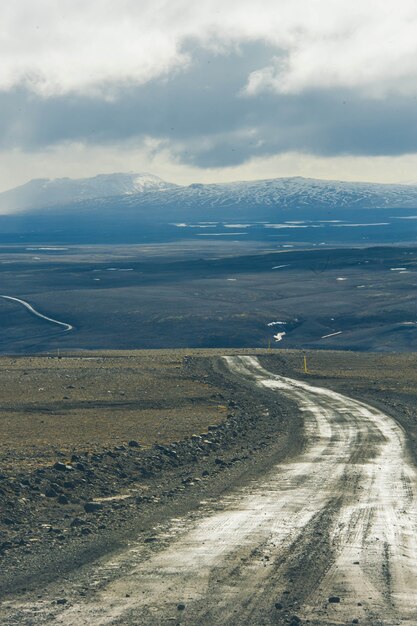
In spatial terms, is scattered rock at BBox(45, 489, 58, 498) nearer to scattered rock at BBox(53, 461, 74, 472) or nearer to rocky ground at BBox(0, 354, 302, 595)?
rocky ground at BBox(0, 354, 302, 595)

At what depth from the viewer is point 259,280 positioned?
182875 mm

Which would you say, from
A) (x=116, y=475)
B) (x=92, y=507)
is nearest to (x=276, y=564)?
(x=92, y=507)

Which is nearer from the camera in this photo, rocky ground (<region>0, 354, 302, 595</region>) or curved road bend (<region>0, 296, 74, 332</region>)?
rocky ground (<region>0, 354, 302, 595</region>)

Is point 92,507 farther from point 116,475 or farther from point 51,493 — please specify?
point 116,475

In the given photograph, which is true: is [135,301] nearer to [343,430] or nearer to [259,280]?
[259,280]

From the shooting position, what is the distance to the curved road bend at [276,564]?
12.2 meters

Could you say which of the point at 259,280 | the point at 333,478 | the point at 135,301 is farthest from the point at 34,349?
the point at 333,478

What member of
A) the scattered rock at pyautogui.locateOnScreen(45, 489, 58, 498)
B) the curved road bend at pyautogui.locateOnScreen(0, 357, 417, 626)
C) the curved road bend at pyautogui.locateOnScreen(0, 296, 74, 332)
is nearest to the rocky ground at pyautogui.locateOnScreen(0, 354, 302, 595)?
the scattered rock at pyautogui.locateOnScreen(45, 489, 58, 498)

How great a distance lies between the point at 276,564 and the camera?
14.4m

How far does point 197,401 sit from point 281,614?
29334mm

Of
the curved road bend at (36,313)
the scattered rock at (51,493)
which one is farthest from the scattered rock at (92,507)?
the curved road bend at (36,313)

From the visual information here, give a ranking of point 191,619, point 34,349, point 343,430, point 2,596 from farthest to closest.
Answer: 1. point 34,349
2. point 343,430
3. point 2,596
4. point 191,619

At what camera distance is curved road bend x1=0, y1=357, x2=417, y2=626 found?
12156 millimetres

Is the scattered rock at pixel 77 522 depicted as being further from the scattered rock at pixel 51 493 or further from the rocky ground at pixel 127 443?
the scattered rock at pixel 51 493
